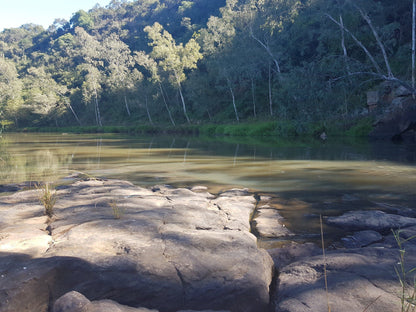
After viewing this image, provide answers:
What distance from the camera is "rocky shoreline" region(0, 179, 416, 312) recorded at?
238cm

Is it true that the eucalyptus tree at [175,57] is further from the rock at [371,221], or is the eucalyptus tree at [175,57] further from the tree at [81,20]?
the tree at [81,20]

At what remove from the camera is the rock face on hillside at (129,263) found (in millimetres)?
2479

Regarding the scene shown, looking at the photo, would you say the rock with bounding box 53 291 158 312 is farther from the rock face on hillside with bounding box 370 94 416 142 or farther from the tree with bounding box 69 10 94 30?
the tree with bounding box 69 10 94 30

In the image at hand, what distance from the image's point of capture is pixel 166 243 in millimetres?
3297

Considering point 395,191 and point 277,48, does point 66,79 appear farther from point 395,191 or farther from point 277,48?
point 395,191

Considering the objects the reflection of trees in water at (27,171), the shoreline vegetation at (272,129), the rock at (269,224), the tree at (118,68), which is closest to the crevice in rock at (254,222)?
the rock at (269,224)

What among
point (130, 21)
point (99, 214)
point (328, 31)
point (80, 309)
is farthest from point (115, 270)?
point (130, 21)

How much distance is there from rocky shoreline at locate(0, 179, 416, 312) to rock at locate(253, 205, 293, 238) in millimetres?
244

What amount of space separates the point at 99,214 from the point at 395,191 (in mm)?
6188

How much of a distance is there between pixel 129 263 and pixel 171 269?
365mm

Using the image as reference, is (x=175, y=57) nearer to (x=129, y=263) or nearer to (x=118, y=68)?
(x=118, y=68)

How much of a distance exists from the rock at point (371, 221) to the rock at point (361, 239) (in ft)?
0.99

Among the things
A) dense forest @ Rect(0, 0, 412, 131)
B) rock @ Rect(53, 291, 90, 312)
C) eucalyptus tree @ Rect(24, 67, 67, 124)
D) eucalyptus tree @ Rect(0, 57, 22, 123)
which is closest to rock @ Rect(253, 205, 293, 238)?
rock @ Rect(53, 291, 90, 312)

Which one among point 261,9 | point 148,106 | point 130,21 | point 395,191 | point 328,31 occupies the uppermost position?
point 130,21
